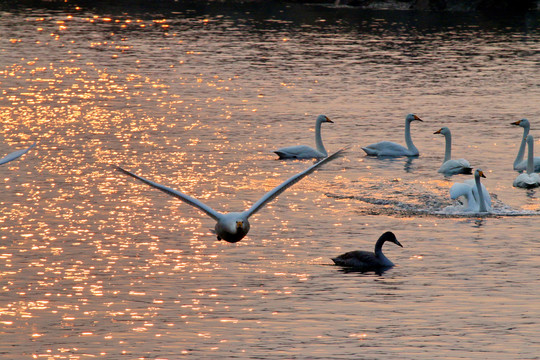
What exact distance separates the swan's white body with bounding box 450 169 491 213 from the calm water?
319 millimetres

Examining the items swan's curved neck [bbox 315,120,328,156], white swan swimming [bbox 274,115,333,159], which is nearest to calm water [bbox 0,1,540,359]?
white swan swimming [bbox 274,115,333,159]

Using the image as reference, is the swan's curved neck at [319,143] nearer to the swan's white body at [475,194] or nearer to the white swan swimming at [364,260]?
the swan's white body at [475,194]

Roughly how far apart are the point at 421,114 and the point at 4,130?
38.1 ft

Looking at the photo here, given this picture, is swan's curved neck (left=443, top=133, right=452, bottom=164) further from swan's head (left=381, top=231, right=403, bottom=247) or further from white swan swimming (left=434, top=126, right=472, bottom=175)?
swan's head (left=381, top=231, right=403, bottom=247)

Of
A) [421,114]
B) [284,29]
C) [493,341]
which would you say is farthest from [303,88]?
[493,341]

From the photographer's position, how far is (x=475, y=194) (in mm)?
21500

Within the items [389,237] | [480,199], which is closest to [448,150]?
[480,199]

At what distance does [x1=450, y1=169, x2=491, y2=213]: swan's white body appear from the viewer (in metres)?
21.2

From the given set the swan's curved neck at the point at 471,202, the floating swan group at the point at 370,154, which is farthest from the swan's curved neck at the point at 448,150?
the swan's curved neck at the point at 471,202

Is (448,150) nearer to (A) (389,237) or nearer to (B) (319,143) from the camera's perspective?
(B) (319,143)

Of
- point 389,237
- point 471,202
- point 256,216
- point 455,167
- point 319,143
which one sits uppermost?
point 389,237

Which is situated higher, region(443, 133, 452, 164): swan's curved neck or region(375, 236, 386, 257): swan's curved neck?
region(375, 236, 386, 257): swan's curved neck

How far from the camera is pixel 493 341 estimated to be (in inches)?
568

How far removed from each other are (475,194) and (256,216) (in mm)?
4006
